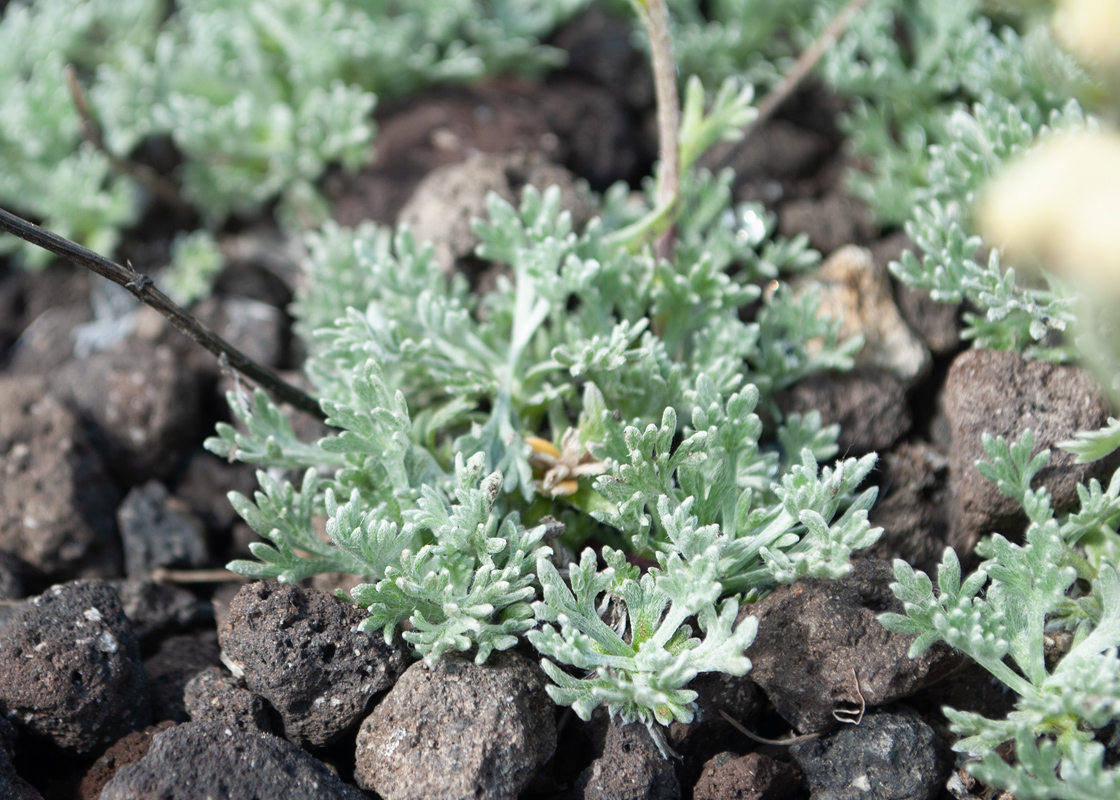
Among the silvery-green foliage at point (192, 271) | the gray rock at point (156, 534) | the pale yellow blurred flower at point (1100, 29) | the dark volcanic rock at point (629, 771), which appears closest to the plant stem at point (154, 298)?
the gray rock at point (156, 534)

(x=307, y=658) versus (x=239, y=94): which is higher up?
(x=239, y=94)

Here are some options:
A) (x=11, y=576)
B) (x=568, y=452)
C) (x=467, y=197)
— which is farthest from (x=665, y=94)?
(x=11, y=576)

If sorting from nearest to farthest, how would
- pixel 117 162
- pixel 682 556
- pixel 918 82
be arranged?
pixel 682 556 < pixel 918 82 < pixel 117 162

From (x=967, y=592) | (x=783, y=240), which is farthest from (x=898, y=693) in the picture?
(x=783, y=240)

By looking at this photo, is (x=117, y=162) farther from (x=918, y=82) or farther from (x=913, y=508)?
(x=913, y=508)

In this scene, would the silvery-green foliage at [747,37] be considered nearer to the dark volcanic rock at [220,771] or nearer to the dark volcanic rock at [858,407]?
Answer: the dark volcanic rock at [858,407]
